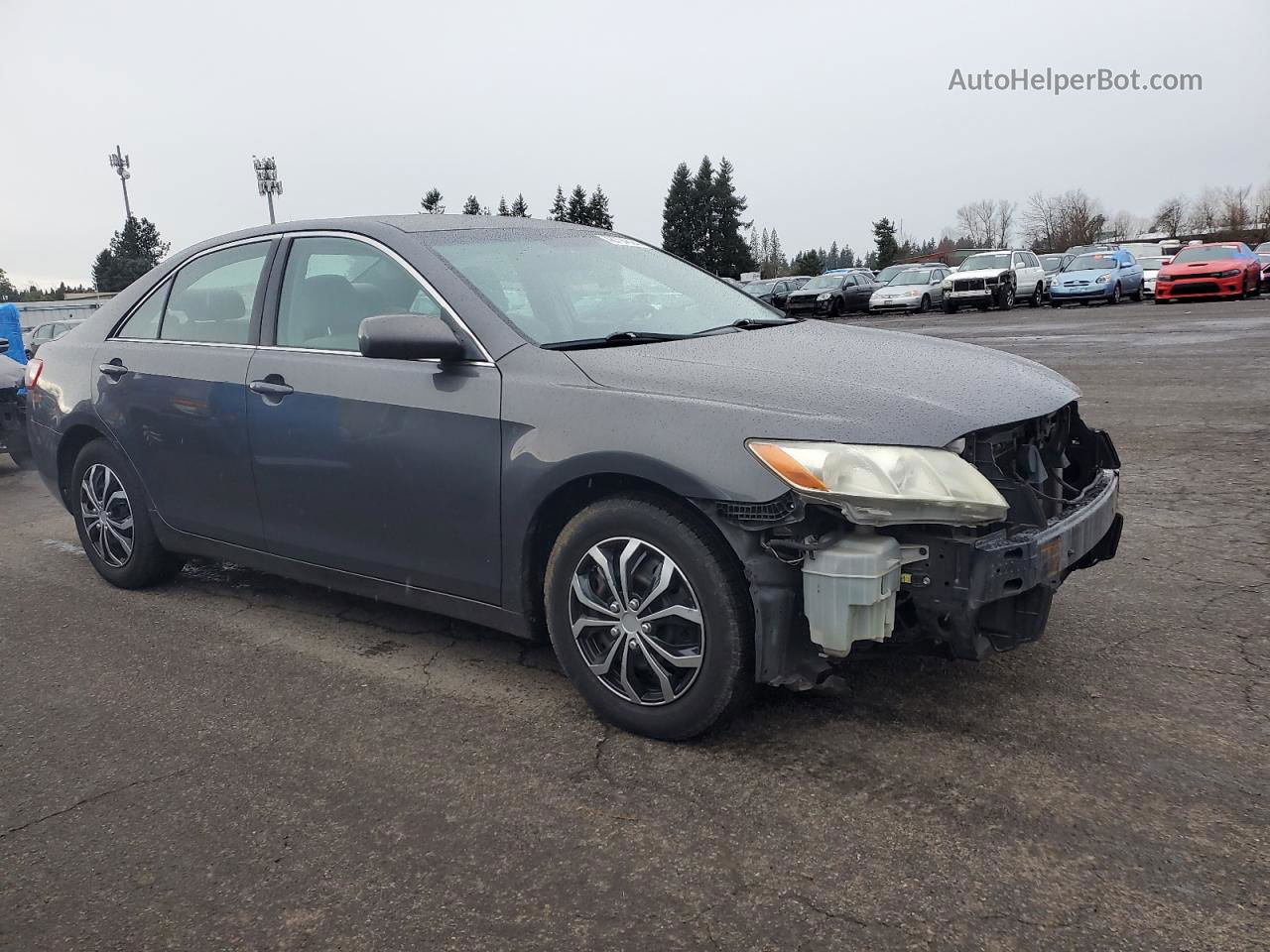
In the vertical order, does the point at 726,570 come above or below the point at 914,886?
above

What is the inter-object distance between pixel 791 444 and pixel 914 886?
3.67 ft

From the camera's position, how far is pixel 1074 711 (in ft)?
10.7

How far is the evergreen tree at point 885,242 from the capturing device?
75.5 metres

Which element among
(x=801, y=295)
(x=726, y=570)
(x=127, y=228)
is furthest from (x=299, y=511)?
(x=127, y=228)

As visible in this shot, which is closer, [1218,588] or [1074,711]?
[1074,711]

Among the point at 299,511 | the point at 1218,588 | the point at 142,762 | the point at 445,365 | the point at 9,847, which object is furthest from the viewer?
the point at 1218,588

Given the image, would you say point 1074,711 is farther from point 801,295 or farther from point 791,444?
point 801,295

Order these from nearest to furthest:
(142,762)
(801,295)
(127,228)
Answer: (142,762)
(801,295)
(127,228)

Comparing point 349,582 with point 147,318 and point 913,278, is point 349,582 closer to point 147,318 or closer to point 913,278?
point 147,318

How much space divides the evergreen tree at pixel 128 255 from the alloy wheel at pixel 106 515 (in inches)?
2644

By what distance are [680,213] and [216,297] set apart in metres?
77.1

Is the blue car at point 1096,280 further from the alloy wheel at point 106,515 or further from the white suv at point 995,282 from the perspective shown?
the alloy wheel at point 106,515

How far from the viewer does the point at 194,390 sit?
437 centimetres

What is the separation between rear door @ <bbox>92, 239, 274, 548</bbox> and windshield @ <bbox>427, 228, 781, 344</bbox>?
1.06 metres
